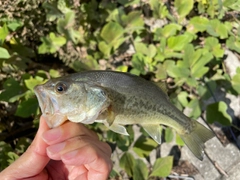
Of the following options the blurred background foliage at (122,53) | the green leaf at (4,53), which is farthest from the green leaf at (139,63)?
the green leaf at (4,53)

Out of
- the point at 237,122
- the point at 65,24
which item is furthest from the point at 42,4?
the point at 237,122

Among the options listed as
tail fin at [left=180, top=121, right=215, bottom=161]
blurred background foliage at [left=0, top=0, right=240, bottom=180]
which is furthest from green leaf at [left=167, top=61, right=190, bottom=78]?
tail fin at [left=180, top=121, right=215, bottom=161]

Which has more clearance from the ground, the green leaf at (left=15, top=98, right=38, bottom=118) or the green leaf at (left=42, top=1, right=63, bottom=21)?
the green leaf at (left=42, top=1, right=63, bottom=21)

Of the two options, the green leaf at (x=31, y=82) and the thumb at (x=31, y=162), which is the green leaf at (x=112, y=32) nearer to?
the green leaf at (x=31, y=82)

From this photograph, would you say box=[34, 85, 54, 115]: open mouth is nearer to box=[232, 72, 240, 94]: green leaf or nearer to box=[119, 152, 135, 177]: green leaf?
box=[119, 152, 135, 177]: green leaf

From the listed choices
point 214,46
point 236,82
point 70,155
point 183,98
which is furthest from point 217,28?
point 70,155

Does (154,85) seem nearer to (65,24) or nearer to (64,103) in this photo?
(64,103)
